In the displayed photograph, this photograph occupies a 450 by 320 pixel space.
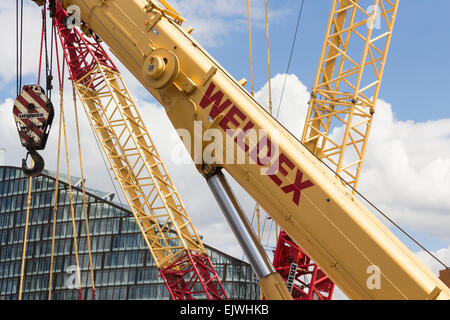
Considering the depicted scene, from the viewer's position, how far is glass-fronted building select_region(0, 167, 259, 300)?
72.0 meters

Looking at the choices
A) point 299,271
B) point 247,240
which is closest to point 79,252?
point 299,271

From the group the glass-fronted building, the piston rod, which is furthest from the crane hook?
the glass-fronted building

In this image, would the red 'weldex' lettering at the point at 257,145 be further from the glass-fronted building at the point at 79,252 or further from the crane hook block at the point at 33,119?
the glass-fronted building at the point at 79,252

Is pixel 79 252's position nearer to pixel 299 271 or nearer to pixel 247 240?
pixel 299 271

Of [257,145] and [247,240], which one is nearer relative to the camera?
[257,145]

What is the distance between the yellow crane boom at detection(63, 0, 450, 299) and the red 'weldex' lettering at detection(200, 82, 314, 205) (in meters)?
0.01

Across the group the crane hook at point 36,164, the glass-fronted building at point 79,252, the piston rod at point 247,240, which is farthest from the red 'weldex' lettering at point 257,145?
the glass-fronted building at point 79,252

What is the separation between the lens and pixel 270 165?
8.20 metres

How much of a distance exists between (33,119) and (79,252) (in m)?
67.3

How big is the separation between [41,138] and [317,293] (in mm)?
8848

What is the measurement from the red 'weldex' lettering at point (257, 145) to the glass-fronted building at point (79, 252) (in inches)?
2458

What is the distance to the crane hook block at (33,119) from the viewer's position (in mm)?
13109
